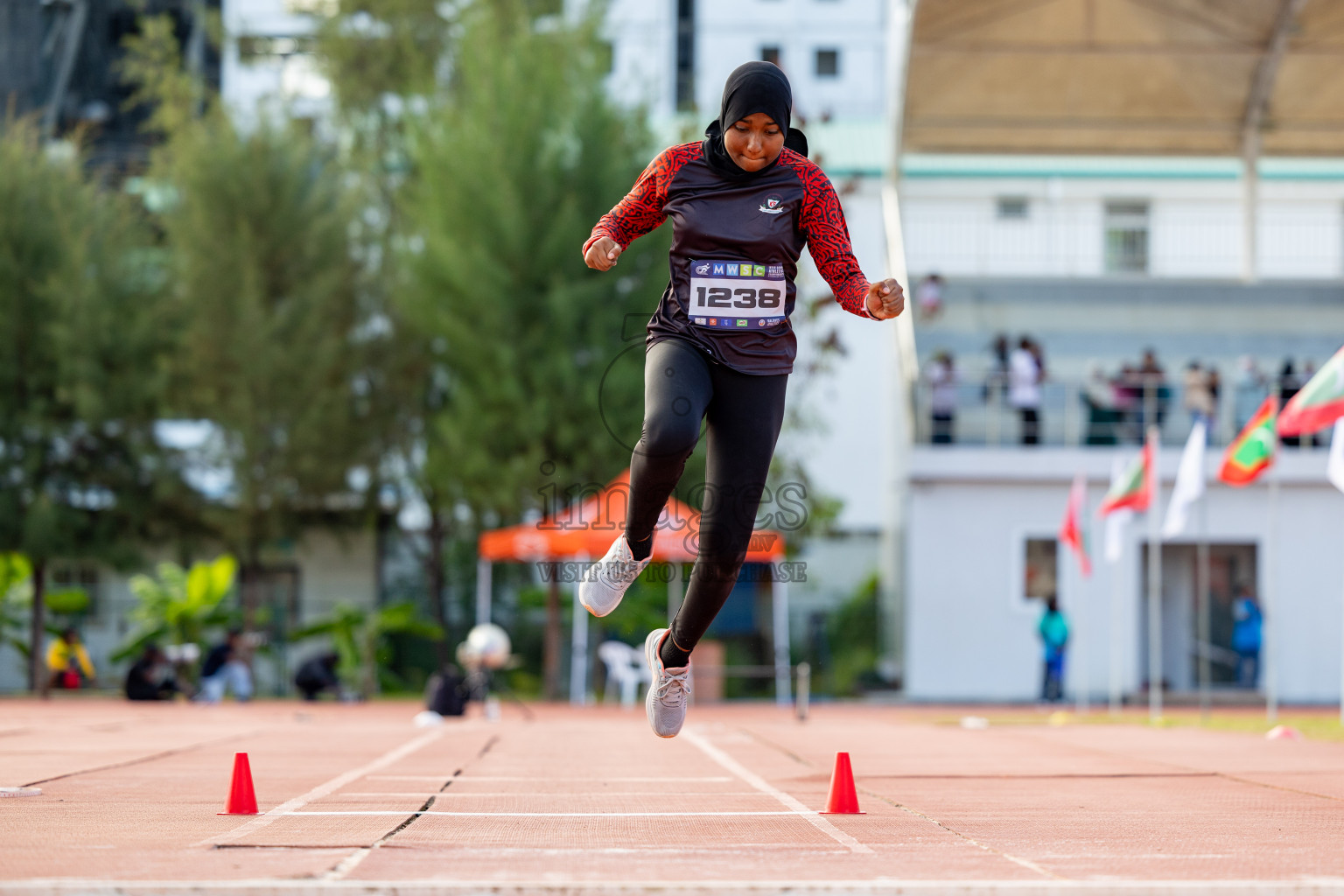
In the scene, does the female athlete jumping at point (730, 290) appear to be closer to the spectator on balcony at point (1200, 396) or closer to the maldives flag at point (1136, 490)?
the maldives flag at point (1136, 490)

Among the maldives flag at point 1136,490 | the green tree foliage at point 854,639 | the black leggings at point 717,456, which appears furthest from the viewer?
the green tree foliage at point 854,639

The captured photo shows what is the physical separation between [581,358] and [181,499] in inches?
311

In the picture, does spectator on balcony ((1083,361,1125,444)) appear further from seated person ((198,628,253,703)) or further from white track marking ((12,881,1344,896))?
white track marking ((12,881,1344,896))

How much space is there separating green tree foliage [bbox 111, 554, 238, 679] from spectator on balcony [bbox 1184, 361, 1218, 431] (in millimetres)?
16188

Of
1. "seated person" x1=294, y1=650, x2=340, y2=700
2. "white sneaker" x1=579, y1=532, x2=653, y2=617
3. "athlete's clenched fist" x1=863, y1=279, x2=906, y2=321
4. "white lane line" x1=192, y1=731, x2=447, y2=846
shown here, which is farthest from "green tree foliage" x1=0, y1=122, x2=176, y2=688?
"athlete's clenched fist" x1=863, y1=279, x2=906, y2=321

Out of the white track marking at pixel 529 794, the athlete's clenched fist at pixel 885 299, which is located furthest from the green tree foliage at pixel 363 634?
the athlete's clenched fist at pixel 885 299

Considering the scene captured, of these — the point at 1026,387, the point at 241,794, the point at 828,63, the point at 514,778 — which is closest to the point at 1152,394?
the point at 1026,387

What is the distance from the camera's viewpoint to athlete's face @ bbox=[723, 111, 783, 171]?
5770 millimetres

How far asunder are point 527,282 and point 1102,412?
9819 millimetres

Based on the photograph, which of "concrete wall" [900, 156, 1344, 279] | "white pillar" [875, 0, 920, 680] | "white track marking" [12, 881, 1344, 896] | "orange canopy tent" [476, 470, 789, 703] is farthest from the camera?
"concrete wall" [900, 156, 1344, 279]

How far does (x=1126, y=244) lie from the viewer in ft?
118

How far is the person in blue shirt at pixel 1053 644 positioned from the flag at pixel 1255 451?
6.14 metres

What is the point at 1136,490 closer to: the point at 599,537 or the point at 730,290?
the point at 599,537

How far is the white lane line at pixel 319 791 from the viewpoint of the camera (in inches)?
206
